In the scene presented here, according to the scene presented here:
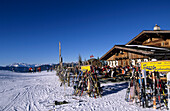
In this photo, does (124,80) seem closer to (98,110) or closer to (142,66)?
(142,66)

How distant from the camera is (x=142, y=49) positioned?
12586 mm

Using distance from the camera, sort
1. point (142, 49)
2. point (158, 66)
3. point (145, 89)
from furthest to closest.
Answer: point (142, 49), point (158, 66), point (145, 89)

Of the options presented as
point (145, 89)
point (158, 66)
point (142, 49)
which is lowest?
point (145, 89)

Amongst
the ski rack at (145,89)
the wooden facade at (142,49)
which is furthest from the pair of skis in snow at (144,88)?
the wooden facade at (142,49)

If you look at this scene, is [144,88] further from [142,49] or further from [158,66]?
[142,49]

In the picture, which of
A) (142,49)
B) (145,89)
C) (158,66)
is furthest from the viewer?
(142,49)

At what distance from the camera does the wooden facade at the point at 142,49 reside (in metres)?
12.1

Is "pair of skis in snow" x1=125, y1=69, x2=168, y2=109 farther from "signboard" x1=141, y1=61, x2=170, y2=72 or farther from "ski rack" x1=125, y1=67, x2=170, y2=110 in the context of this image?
"signboard" x1=141, y1=61, x2=170, y2=72

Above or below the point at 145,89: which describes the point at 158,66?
above

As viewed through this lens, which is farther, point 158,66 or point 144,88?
point 158,66

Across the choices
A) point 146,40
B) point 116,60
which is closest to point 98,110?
point 116,60

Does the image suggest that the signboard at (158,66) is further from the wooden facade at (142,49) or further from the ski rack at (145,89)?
the wooden facade at (142,49)

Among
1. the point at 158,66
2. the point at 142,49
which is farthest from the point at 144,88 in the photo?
the point at 142,49

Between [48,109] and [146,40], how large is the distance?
54.4 ft
